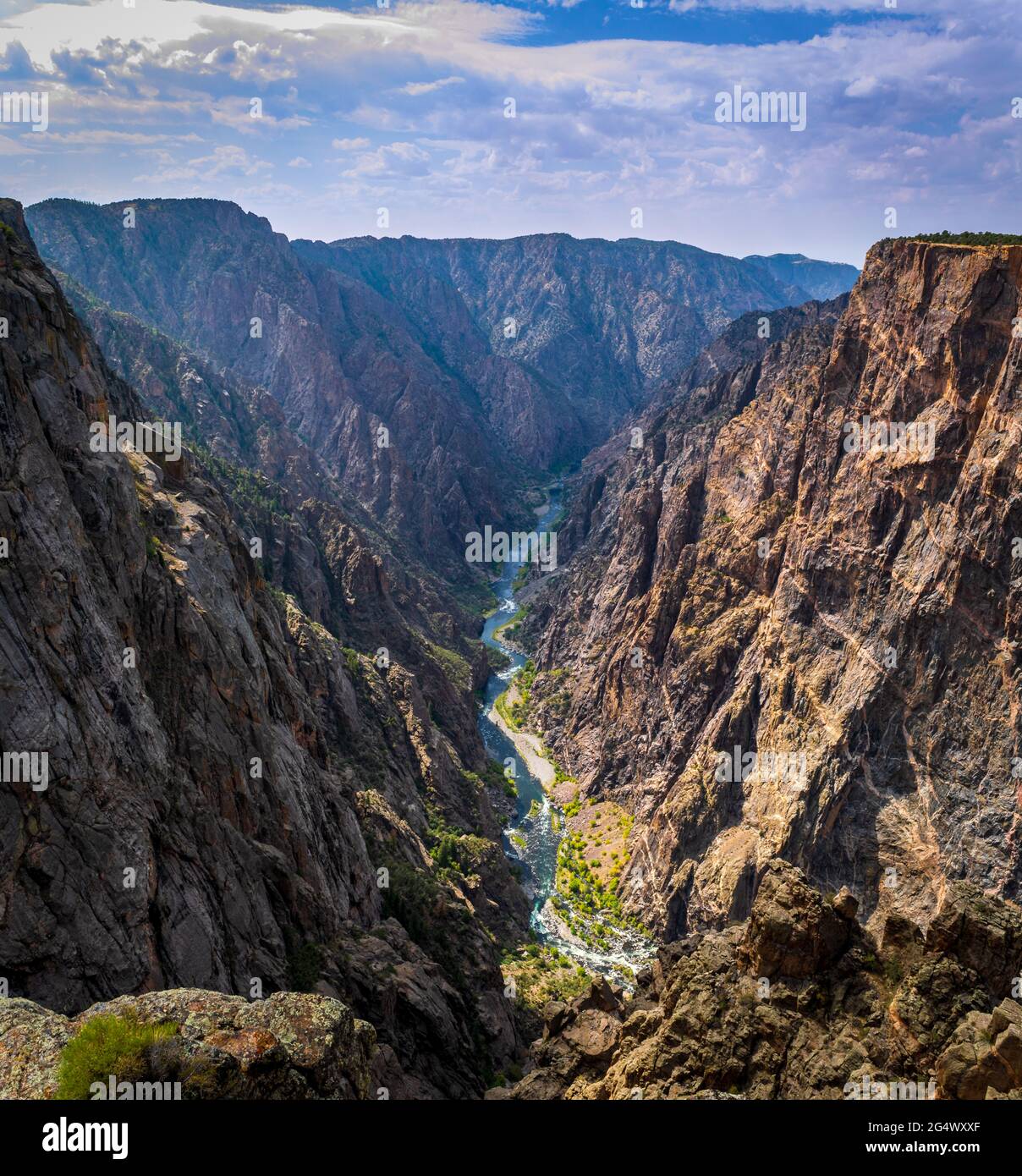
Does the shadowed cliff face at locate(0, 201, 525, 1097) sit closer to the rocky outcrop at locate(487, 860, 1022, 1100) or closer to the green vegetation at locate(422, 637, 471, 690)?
the rocky outcrop at locate(487, 860, 1022, 1100)

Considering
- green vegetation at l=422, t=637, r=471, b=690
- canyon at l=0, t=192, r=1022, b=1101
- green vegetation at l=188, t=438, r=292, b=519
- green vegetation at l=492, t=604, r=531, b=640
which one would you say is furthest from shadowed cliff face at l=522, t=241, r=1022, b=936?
green vegetation at l=492, t=604, r=531, b=640

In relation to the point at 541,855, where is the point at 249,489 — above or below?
above

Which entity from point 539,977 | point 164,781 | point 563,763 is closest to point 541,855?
point 563,763

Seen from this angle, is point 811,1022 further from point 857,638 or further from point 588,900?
point 588,900

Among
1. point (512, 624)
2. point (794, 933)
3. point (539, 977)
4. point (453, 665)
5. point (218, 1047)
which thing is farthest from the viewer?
point (512, 624)
